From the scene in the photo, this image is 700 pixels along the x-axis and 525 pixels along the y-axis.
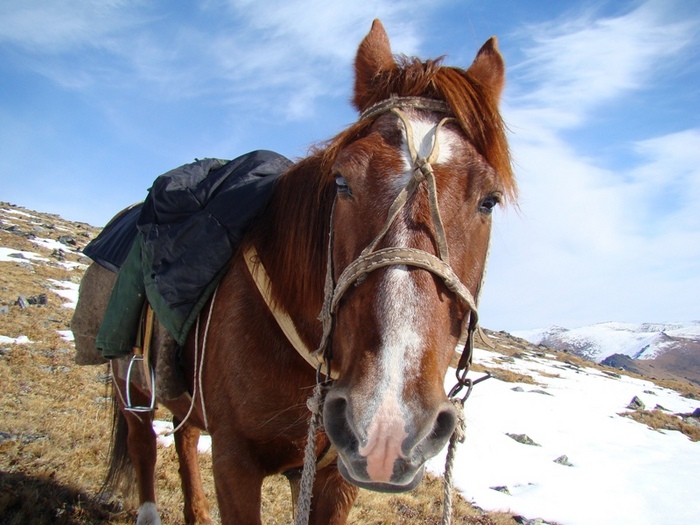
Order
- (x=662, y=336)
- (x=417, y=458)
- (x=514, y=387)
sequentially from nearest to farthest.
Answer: (x=417, y=458)
(x=514, y=387)
(x=662, y=336)

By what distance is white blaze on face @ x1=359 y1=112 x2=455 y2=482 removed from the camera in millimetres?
1268

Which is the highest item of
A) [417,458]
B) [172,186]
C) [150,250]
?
[172,186]

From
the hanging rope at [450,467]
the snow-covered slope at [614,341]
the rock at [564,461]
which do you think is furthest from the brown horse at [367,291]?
the snow-covered slope at [614,341]

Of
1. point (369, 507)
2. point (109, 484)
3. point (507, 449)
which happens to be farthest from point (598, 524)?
point (109, 484)

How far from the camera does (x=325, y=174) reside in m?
2.24

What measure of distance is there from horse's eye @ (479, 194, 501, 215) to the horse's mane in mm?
98

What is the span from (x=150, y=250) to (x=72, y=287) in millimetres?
20004

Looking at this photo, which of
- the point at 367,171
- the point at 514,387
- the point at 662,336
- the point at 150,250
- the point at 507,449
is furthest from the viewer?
the point at 662,336

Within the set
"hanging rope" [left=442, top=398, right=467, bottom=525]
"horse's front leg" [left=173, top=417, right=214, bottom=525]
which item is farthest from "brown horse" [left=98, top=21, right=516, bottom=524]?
"horse's front leg" [left=173, top=417, right=214, bottom=525]

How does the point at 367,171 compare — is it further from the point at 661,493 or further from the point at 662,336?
the point at 662,336

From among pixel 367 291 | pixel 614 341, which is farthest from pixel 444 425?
pixel 614 341

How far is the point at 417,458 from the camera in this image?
132cm

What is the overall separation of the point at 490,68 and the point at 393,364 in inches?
74.0

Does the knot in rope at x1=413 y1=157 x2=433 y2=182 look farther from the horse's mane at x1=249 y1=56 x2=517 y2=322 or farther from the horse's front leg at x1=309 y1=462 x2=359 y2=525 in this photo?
the horse's front leg at x1=309 y1=462 x2=359 y2=525
